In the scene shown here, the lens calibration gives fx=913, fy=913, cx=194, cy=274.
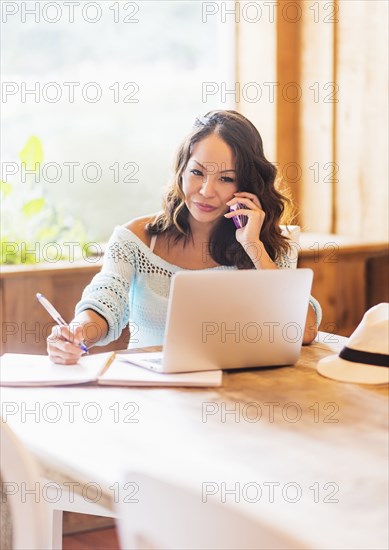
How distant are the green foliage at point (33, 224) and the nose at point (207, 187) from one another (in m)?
1.05

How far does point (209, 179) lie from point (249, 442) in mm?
1069

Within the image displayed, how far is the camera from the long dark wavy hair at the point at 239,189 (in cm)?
248

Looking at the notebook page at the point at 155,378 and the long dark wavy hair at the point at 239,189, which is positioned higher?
the long dark wavy hair at the point at 239,189

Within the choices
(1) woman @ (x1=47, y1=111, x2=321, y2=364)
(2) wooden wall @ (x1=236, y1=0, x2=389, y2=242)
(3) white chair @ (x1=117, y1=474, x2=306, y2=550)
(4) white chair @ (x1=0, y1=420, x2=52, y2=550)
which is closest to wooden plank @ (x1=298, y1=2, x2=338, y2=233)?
(2) wooden wall @ (x1=236, y1=0, x2=389, y2=242)

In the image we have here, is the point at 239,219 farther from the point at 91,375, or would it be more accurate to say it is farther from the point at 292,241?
the point at 91,375

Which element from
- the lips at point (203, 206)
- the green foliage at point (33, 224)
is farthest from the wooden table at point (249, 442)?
the green foliage at point (33, 224)

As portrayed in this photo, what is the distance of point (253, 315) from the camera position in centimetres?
187

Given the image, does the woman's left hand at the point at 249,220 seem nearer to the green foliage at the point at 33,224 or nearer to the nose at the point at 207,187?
the nose at the point at 207,187

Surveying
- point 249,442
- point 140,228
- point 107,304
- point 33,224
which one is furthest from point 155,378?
point 33,224

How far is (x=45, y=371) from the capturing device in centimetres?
187

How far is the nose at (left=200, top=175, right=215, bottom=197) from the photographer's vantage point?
2.39m

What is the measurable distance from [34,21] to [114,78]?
1.26 ft

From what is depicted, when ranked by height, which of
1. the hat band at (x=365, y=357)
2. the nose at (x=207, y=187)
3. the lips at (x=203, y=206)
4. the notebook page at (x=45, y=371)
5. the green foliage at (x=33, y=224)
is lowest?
the notebook page at (x=45, y=371)

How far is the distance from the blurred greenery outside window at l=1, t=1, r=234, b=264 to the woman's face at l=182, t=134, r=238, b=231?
1.05 meters
